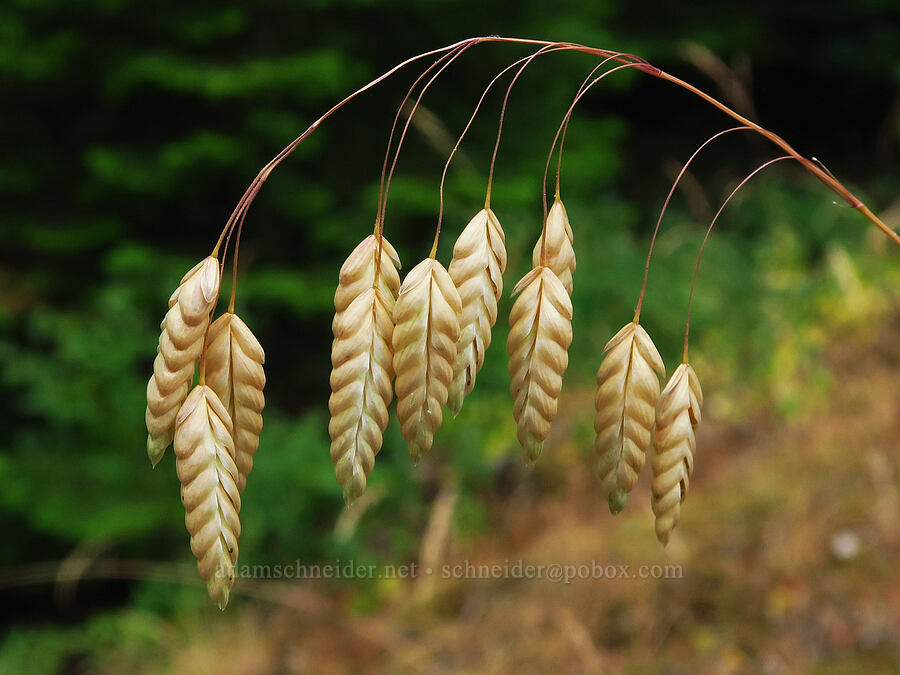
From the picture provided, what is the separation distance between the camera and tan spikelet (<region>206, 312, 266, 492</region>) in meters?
0.87

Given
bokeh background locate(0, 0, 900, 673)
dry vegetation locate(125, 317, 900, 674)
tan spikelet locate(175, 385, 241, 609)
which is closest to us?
tan spikelet locate(175, 385, 241, 609)

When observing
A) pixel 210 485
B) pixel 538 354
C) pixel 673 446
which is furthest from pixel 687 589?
pixel 210 485

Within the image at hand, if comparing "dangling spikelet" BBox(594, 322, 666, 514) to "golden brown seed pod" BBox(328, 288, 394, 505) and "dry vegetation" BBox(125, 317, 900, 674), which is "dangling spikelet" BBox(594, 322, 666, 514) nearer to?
"golden brown seed pod" BBox(328, 288, 394, 505)

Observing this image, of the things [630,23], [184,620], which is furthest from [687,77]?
[184,620]

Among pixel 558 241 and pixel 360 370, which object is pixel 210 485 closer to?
pixel 360 370

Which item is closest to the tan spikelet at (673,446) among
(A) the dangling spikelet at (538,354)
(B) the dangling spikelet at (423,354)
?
(A) the dangling spikelet at (538,354)

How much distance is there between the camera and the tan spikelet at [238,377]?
2.85ft

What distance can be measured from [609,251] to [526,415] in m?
3.73

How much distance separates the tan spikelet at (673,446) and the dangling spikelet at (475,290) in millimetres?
203

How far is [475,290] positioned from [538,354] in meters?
0.09

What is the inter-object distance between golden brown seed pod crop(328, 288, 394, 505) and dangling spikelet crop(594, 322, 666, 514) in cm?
22

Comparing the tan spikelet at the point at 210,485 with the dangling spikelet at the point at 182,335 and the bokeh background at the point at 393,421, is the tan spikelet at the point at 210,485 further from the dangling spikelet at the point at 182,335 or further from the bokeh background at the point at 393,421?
the bokeh background at the point at 393,421

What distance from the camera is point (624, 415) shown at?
0.86 metres

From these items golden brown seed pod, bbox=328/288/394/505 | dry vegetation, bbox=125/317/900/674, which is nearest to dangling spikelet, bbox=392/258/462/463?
golden brown seed pod, bbox=328/288/394/505
